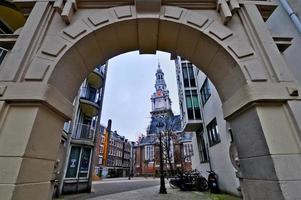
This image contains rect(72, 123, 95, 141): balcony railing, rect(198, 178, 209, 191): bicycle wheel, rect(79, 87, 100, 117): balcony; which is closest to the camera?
rect(198, 178, 209, 191): bicycle wheel

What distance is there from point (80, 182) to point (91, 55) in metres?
11.4

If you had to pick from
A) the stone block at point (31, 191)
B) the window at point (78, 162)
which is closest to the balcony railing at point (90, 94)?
the window at point (78, 162)

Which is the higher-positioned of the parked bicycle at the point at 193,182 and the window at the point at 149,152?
the window at the point at 149,152

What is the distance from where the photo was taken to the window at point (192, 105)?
12.9m

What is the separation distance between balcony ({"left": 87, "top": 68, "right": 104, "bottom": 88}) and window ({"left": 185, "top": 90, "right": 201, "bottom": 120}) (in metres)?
7.51

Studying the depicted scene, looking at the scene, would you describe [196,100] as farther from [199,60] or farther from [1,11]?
[1,11]

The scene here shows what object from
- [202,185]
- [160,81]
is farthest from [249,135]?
[160,81]

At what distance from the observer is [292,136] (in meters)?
1.87

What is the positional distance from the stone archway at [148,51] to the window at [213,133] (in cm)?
772

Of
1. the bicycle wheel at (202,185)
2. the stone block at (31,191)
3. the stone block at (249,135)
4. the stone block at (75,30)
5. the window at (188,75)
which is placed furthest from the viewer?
the window at (188,75)

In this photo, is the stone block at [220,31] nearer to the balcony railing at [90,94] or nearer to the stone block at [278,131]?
the stone block at [278,131]

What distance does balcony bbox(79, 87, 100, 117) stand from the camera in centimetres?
1273

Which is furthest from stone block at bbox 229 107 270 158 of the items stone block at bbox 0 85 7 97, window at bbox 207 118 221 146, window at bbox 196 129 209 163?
window at bbox 196 129 209 163

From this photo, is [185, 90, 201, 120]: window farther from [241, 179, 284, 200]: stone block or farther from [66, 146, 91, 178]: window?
[241, 179, 284, 200]: stone block
